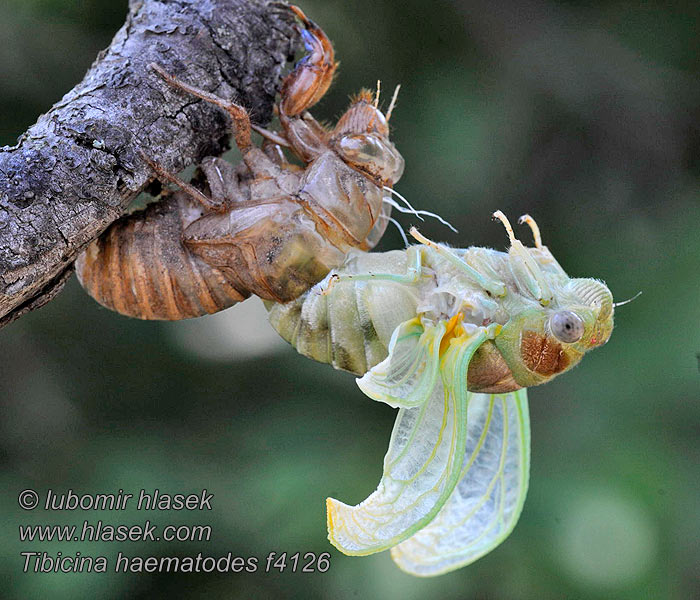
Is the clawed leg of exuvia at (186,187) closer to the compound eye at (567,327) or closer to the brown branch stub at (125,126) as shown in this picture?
the brown branch stub at (125,126)

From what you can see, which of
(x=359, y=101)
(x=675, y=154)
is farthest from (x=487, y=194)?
(x=359, y=101)

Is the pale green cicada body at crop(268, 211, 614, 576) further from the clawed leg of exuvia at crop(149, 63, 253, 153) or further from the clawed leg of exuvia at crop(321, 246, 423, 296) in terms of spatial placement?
the clawed leg of exuvia at crop(149, 63, 253, 153)

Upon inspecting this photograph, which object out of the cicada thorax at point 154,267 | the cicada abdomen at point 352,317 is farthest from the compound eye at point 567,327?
the cicada thorax at point 154,267

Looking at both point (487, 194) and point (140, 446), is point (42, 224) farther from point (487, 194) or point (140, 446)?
point (487, 194)

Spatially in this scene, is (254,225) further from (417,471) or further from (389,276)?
(417,471)

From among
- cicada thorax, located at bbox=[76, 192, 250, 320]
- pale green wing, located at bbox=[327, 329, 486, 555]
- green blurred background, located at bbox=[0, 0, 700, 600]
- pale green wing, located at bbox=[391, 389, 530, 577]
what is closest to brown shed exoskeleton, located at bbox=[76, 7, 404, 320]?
cicada thorax, located at bbox=[76, 192, 250, 320]

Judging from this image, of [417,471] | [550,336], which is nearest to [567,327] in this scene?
[550,336]

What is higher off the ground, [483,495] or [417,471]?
[417,471]
